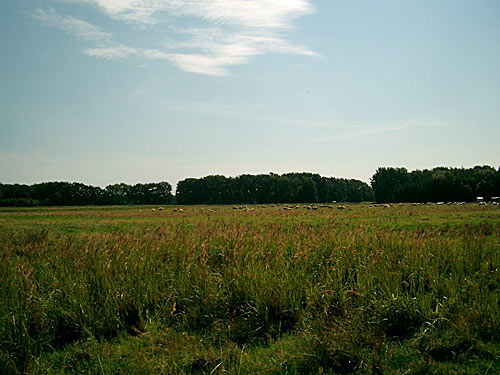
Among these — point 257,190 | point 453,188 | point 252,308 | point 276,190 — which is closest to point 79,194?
point 257,190

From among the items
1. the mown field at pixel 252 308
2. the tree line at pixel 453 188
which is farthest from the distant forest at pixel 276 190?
the mown field at pixel 252 308

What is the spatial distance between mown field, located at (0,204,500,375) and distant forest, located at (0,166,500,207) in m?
94.6

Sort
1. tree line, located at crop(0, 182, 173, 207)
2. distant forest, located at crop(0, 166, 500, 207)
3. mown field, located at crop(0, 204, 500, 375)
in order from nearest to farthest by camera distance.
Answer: mown field, located at crop(0, 204, 500, 375), distant forest, located at crop(0, 166, 500, 207), tree line, located at crop(0, 182, 173, 207)

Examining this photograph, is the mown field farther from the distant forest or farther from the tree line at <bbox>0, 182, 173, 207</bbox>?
the tree line at <bbox>0, 182, 173, 207</bbox>

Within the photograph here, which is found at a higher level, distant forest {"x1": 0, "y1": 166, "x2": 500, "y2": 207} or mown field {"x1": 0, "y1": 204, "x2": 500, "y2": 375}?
distant forest {"x1": 0, "y1": 166, "x2": 500, "y2": 207}

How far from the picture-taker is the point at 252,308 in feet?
21.9

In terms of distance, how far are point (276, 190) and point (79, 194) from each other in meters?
58.2

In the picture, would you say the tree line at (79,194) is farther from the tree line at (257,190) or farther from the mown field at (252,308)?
the mown field at (252,308)

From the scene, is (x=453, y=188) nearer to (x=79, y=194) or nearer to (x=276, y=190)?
(x=276, y=190)

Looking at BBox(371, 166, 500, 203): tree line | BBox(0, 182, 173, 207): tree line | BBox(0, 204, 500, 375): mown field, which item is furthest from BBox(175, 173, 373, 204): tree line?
BBox(0, 204, 500, 375): mown field

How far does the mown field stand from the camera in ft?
16.5

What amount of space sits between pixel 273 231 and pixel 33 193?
108767 millimetres

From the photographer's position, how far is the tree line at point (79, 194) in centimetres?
9872

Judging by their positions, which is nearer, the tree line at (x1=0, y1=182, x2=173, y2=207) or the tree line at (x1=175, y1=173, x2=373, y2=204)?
the tree line at (x1=0, y1=182, x2=173, y2=207)
